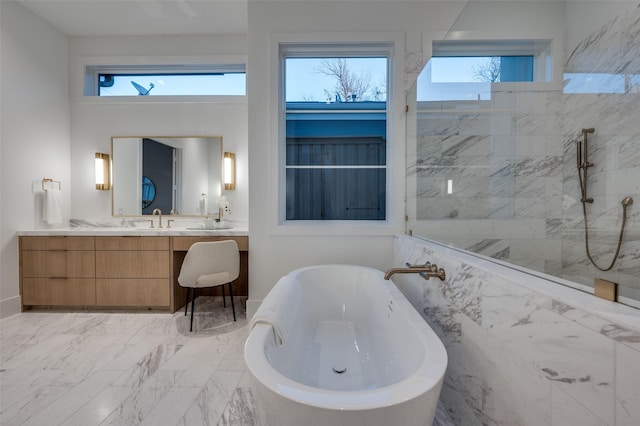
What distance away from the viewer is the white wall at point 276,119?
7.68ft

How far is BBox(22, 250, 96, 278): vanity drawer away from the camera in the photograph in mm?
2457

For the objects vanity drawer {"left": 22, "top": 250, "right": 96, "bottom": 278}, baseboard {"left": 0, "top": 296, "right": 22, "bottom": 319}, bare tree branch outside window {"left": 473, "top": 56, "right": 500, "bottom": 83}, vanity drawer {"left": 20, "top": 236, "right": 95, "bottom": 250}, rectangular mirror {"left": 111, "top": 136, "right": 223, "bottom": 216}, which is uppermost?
bare tree branch outside window {"left": 473, "top": 56, "right": 500, "bottom": 83}

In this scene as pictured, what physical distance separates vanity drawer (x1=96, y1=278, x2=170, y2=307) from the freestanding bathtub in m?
1.39

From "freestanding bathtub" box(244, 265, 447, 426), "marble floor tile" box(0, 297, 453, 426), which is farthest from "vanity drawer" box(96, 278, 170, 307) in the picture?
"freestanding bathtub" box(244, 265, 447, 426)

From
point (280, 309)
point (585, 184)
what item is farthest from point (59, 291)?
point (585, 184)

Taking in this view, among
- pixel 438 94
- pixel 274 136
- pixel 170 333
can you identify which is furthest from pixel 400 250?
pixel 170 333

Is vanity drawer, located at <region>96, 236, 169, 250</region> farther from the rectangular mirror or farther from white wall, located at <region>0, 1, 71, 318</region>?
white wall, located at <region>0, 1, 71, 318</region>

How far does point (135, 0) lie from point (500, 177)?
10.8 feet

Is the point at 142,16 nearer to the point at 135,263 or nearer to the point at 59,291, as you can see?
the point at 135,263

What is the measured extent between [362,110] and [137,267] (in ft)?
8.17

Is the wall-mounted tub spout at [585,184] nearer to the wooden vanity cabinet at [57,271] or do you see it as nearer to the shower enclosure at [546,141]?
the shower enclosure at [546,141]

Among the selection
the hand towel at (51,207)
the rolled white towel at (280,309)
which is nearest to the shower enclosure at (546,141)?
the rolled white towel at (280,309)

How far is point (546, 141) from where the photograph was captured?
1.50 m

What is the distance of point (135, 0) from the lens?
7.94ft
